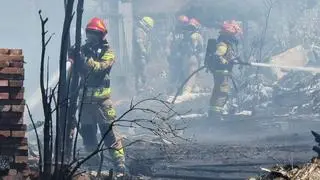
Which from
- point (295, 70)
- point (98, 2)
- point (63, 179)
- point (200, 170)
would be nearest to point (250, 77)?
point (295, 70)

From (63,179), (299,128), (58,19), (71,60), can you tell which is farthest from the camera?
(58,19)

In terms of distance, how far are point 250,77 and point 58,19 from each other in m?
8.02

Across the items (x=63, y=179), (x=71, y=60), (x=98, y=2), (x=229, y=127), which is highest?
(x=98, y=2)

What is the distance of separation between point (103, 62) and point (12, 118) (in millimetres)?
3128

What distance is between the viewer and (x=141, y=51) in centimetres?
1736

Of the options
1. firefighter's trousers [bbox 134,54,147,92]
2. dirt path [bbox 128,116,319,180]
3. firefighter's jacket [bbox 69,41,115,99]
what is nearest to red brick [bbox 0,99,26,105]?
dirt path [bbox 128,116,319,180]

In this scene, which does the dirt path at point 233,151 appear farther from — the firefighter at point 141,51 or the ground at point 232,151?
the firefighter at point 141,51

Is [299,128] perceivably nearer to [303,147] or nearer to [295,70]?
[303,147]

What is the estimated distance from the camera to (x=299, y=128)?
1119 cm

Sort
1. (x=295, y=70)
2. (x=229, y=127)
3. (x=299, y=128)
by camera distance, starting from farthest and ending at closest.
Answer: (x=295, y=70), (x=229, y=127), (x=299, y=128)

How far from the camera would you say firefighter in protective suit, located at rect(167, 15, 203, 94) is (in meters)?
17.3

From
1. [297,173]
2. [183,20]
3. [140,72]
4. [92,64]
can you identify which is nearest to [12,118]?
[297,173]

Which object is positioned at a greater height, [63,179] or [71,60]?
[71,60]

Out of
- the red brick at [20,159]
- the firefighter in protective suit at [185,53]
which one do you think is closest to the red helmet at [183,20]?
the firefighter in protective suit at [185,53]
